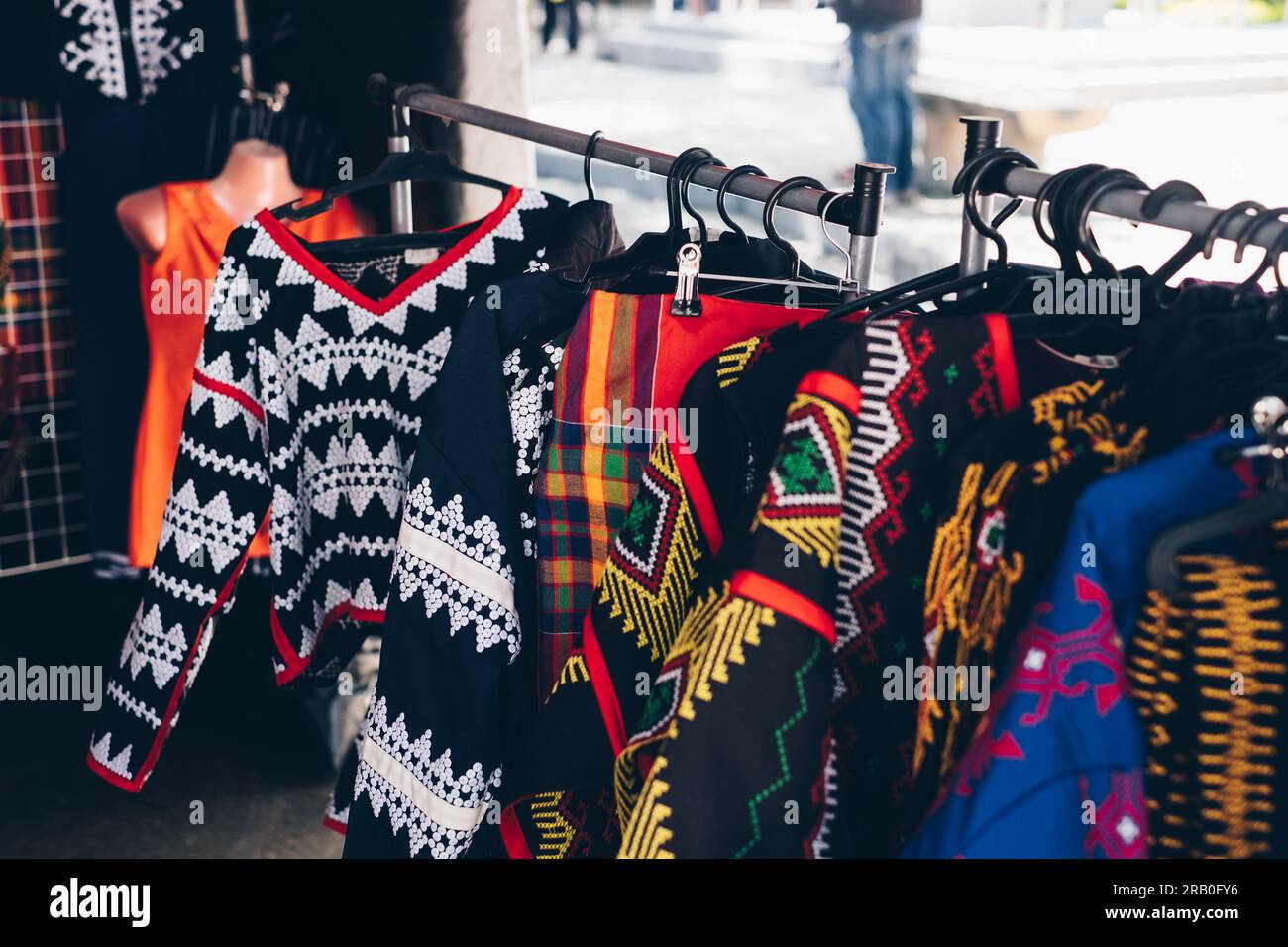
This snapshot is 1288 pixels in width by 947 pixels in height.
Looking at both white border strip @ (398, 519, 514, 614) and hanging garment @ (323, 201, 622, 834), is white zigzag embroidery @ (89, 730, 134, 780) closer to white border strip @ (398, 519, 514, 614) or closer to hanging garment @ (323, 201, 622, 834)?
hanging garment @ (323, 201, 622, 834)

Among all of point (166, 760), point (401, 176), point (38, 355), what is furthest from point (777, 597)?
point (38, 355)

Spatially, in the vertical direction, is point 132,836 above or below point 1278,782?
below

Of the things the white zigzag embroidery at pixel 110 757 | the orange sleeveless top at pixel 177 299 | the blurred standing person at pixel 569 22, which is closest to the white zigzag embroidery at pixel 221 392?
the white zigzag embroidery at pixel 110 757

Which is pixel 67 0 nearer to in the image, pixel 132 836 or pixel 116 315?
pixel 116 315

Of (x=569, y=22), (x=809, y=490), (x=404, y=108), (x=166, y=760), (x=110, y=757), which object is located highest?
(x=569, y=22)

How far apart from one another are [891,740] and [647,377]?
37cm

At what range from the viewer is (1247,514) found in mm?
712

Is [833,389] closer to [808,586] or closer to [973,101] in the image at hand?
[808,586]

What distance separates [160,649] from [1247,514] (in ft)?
3.80

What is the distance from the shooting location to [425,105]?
163 cm

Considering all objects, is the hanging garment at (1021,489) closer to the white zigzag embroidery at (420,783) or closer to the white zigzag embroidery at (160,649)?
the white zigzag embroidery at (420,783)

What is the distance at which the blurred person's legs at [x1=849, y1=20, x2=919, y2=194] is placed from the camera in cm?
601
